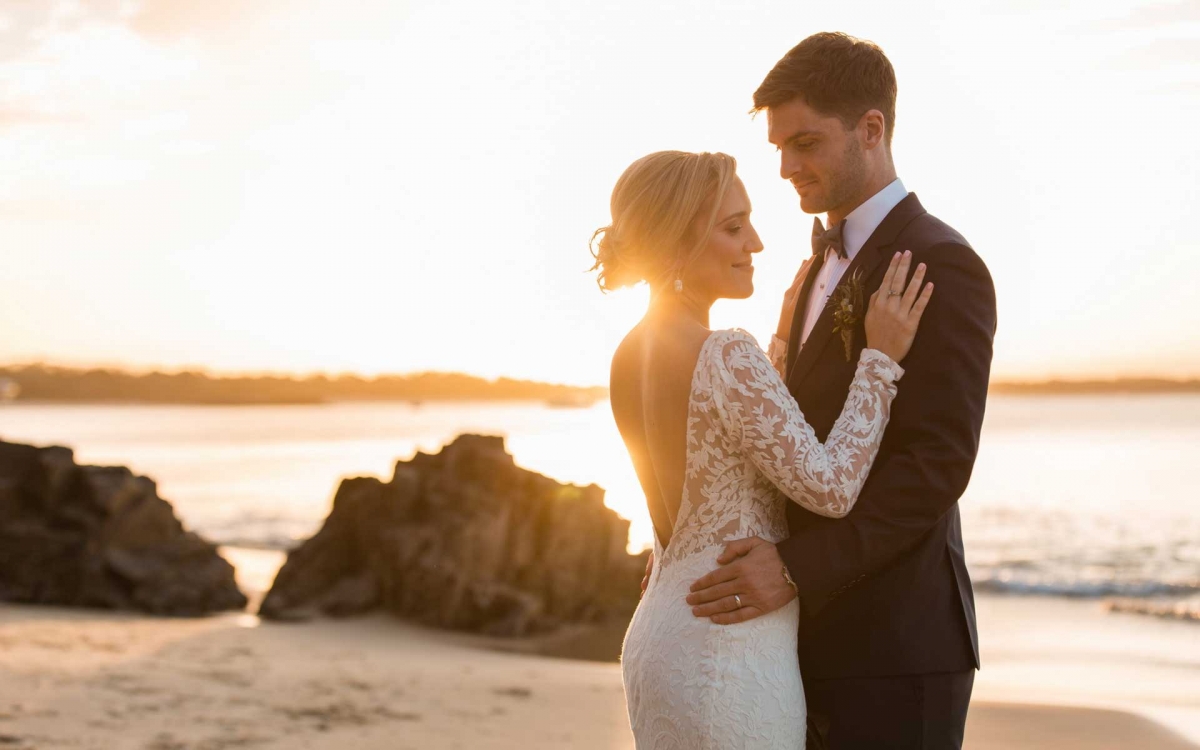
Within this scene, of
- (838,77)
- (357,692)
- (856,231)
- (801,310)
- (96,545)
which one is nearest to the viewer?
(838,77)

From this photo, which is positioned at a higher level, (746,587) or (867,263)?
(867,263)

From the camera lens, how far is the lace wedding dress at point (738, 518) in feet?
9.49

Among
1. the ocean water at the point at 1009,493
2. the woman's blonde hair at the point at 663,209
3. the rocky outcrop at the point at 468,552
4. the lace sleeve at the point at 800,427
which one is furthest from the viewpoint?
the ocean water at the point at 1009,493

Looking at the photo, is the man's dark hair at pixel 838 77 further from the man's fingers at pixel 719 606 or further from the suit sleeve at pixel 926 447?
the man's fingers at pixel 719 606

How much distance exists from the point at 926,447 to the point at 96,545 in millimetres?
9370

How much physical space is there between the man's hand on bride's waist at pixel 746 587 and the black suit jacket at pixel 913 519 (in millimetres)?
42

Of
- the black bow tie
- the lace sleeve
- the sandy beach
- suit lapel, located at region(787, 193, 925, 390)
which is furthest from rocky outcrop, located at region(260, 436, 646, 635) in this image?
the lace sleeve

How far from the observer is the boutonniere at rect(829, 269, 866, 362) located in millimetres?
3137

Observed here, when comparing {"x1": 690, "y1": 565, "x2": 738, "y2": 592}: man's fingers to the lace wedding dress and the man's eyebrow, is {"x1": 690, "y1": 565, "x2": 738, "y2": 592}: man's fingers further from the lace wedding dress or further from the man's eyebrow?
the man's eyebrow

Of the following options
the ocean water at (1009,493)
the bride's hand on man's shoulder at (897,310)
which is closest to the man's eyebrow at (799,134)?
the bride's hand on man's shoulder at (897,310)

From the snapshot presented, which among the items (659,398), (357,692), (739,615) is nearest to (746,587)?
(739,615)

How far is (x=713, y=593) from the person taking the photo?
2975 mm

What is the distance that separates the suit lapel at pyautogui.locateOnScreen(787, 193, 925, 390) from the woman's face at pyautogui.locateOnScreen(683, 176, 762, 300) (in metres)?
0.24

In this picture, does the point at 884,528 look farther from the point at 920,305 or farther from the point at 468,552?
the point at 468,552
